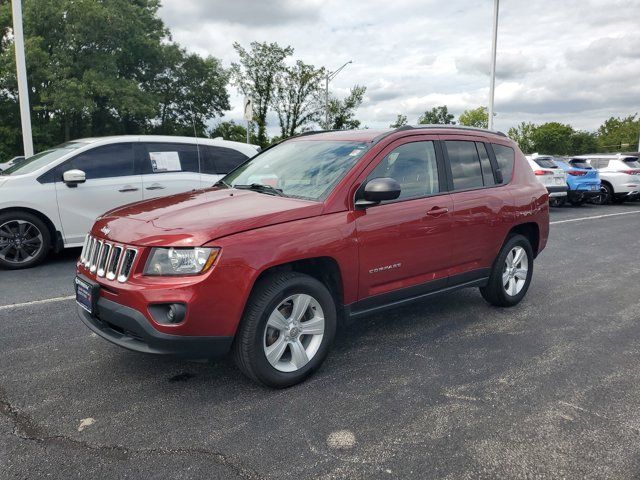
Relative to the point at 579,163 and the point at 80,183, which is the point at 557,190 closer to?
the point at 579,163

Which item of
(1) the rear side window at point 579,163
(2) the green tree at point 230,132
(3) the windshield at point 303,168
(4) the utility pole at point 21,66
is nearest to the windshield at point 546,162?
(1) the rear side window at point 579,163

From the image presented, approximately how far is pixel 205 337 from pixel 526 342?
2664mm

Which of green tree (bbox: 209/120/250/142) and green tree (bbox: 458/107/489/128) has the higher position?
green tree (bbox: 458/107/489/128)

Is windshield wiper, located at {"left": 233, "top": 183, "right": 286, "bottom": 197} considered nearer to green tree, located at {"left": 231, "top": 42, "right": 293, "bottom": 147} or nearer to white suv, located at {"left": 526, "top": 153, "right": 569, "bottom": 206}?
white suv, located at {"left": 526, "top": 153, "right": 569, "bottom": 206}

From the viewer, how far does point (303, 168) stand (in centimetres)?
405

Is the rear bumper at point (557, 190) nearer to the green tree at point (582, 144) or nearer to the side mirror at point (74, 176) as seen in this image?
the side mirror at point (74, 176)

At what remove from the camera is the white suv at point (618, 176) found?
55.5 ft

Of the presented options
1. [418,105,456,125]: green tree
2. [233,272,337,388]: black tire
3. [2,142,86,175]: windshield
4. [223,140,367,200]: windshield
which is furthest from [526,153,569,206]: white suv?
[418,105,456,125]: green tree

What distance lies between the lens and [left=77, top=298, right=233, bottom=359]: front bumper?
2932 mm

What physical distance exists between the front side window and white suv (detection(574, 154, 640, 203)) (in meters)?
15.5

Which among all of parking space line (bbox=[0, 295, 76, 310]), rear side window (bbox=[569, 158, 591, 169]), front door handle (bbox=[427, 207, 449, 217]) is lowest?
parking space line (bbox=[0, 295, 76, 310])

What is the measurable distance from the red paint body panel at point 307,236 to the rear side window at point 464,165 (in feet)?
0.28

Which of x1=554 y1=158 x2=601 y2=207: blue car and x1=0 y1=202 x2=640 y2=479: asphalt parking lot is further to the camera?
x1=554 y1=158 x2=601 y2=207: blue car

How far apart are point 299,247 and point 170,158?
199 inches
